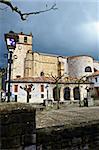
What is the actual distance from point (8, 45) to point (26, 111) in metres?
4.35

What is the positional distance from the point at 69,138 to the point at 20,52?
47707 millimetres

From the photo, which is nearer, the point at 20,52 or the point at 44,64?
the point at 20,52

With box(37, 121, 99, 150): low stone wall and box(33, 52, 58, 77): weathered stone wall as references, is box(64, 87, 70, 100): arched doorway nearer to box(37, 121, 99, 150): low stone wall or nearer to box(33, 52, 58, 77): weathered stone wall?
box(33, 52, 58, 77): weathered stone wall

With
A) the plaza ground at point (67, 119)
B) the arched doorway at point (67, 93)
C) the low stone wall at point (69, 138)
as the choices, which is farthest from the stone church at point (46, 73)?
the low stone wall at point (69, 138)

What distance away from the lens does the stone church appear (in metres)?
43.1

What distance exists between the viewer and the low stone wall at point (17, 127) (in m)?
3.16

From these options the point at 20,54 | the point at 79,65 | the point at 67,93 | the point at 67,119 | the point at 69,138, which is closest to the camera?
the point at 69,138

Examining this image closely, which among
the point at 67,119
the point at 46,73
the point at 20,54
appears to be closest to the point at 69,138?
the point at 67,119

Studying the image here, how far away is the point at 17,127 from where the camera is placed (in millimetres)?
3295

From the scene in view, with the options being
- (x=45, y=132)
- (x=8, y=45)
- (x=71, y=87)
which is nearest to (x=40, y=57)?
(x=71, y=87)

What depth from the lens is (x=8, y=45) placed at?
7.36m

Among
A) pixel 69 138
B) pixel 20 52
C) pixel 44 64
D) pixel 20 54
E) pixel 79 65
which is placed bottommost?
pixel 69 138

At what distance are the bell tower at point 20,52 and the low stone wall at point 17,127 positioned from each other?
45128 millimetres

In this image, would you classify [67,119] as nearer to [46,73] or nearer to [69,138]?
[69,138]
